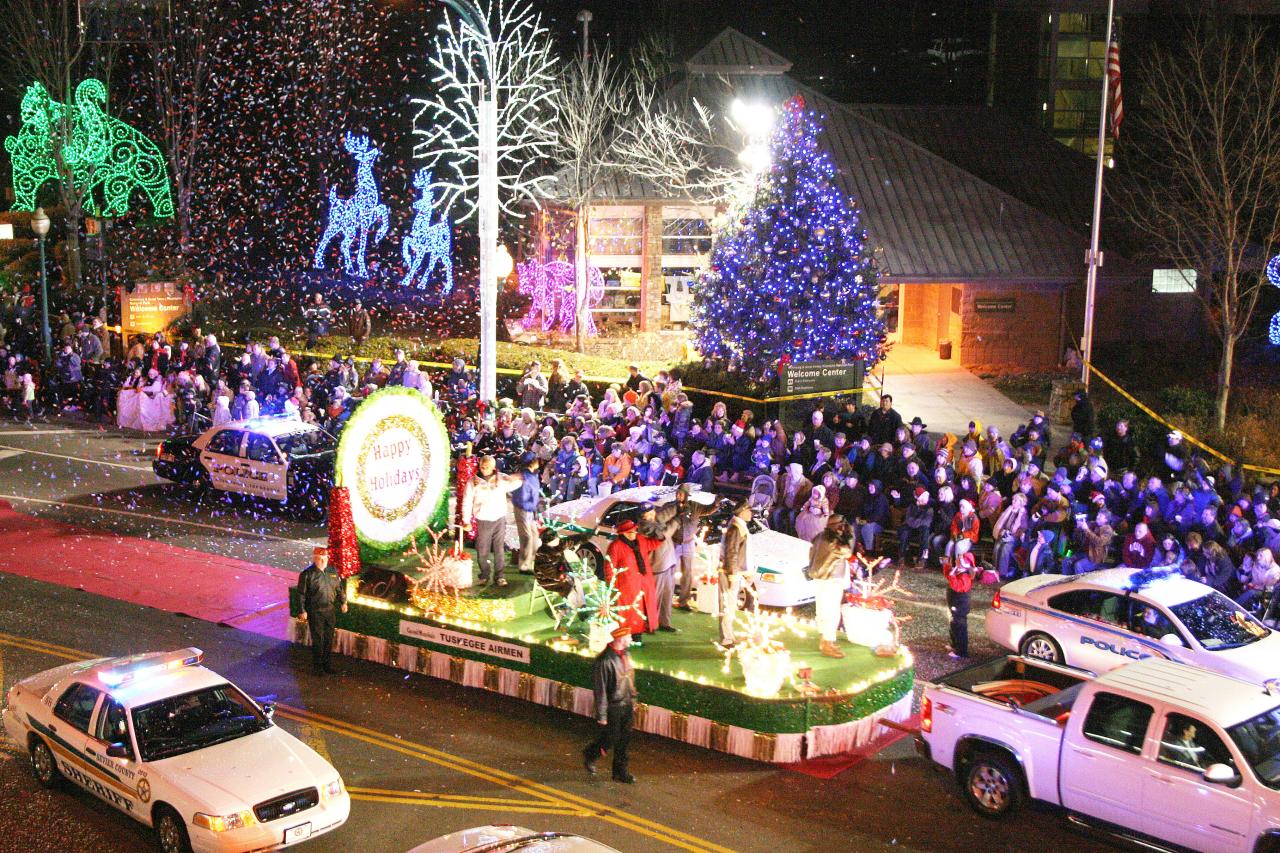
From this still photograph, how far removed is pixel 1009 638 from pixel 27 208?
37967 millimetres

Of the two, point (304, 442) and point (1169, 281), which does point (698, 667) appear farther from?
point (1169, 281)

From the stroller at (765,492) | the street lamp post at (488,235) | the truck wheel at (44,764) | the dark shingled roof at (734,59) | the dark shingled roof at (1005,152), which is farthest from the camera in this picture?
the dark shingled roof at (1005,152)

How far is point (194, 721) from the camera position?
11.6m

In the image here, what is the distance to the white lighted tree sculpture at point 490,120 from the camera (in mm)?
20469

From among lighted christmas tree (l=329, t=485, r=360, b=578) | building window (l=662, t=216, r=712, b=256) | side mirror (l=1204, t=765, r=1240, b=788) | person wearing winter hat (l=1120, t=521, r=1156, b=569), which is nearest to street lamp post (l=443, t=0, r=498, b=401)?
lighted christmas tree (l=329, t=485, r=360, b=578)

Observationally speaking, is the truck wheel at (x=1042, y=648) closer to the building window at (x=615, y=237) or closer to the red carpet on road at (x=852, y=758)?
the red carpet on road at (x=852, y=758)

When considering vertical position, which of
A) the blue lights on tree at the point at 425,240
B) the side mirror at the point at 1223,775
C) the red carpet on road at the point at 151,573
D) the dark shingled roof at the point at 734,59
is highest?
the dark shingled roof at the point at 734,59

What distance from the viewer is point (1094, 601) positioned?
49.2 ft

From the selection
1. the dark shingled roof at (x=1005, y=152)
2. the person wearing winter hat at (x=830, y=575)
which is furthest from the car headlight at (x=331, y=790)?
the dark shingled roof at (x=1005, y=152)

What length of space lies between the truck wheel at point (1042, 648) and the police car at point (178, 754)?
8076 mm

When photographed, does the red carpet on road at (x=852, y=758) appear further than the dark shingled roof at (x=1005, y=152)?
No

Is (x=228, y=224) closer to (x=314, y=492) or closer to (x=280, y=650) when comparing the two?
(x=314, y=492)

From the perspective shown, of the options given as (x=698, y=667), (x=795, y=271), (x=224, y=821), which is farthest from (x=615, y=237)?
(x=224, y=821)

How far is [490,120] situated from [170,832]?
12.4m
